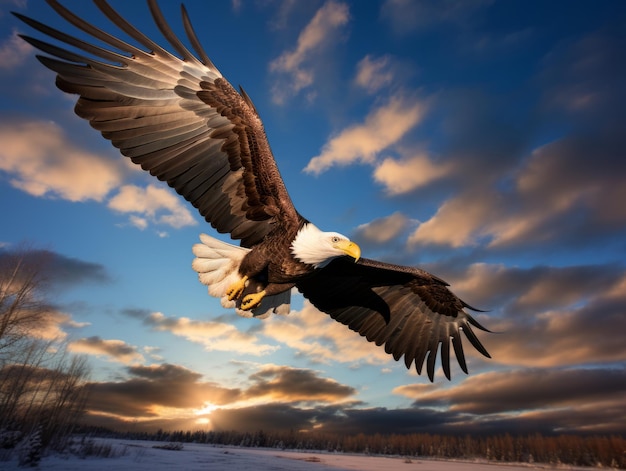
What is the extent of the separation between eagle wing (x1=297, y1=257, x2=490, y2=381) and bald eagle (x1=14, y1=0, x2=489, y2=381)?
1924 mm

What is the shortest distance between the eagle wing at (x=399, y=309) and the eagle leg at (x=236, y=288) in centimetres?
198

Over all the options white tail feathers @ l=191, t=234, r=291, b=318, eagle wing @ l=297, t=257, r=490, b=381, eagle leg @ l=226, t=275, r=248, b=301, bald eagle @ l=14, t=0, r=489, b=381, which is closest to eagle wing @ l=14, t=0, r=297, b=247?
bald eagle @ l=14, t=0, r=489, b=381

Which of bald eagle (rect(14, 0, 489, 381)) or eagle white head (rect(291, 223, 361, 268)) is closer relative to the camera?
bald eagle (rect(14, 0, 489, 381))

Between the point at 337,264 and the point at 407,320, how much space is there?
80.2 inches

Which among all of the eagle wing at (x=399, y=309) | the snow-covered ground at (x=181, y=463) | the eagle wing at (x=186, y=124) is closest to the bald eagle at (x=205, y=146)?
the eagle wing at (x=186, y=124)

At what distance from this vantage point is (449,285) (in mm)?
7672

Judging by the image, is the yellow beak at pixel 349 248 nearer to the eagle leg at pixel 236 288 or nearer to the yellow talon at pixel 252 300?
the yellow talon at pixel 252 300

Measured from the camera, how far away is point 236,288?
5.88 m

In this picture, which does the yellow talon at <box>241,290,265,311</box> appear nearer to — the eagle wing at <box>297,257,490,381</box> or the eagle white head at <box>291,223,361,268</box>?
the eagle white head at <box>291,223,361,268</box>

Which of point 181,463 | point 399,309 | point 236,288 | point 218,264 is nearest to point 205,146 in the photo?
point 218,264

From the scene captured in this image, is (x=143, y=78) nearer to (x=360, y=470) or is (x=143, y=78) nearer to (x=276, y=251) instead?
(x=276, y=251)

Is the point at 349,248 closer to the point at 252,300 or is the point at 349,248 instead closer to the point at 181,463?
the point at 252,300

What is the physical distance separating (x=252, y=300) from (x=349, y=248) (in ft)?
5.31

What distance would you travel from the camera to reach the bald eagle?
15.8ft
